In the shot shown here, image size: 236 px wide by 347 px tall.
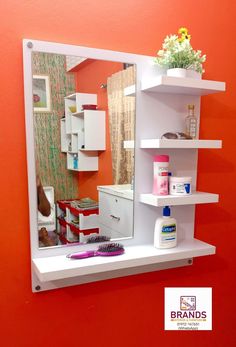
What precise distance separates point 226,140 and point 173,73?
0.47 meters

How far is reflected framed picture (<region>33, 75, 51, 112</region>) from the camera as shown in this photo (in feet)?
3.32

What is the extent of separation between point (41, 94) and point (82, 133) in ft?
0.66

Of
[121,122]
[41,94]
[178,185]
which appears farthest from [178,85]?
[41,94]

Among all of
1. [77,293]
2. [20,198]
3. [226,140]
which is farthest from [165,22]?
[77,293]

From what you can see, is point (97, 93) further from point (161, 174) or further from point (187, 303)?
point (187, 303)

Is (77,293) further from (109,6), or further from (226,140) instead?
(109,6)

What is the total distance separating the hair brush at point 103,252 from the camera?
3.49 feet

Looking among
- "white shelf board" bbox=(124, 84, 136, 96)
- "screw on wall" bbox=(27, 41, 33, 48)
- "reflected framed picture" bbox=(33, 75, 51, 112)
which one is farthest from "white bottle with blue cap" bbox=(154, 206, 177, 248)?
"screw on wall" bbox=(27, 41, 33, 48)

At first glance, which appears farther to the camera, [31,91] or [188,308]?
[188,308]

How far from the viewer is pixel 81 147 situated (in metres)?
1.12

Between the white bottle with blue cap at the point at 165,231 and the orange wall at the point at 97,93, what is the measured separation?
248mm

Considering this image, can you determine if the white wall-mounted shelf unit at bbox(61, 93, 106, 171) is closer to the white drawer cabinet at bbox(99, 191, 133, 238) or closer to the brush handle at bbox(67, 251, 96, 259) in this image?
Result: the white drawer cabinet at bbox(99, 191, 133, 238)

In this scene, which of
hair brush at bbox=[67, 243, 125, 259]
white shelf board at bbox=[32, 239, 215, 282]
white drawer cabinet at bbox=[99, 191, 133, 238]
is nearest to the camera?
white shelf board at bbox=[32, 239, 215, 282]

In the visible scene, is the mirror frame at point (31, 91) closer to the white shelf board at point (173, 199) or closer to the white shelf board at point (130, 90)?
the white shelf board at point (130, 90)
